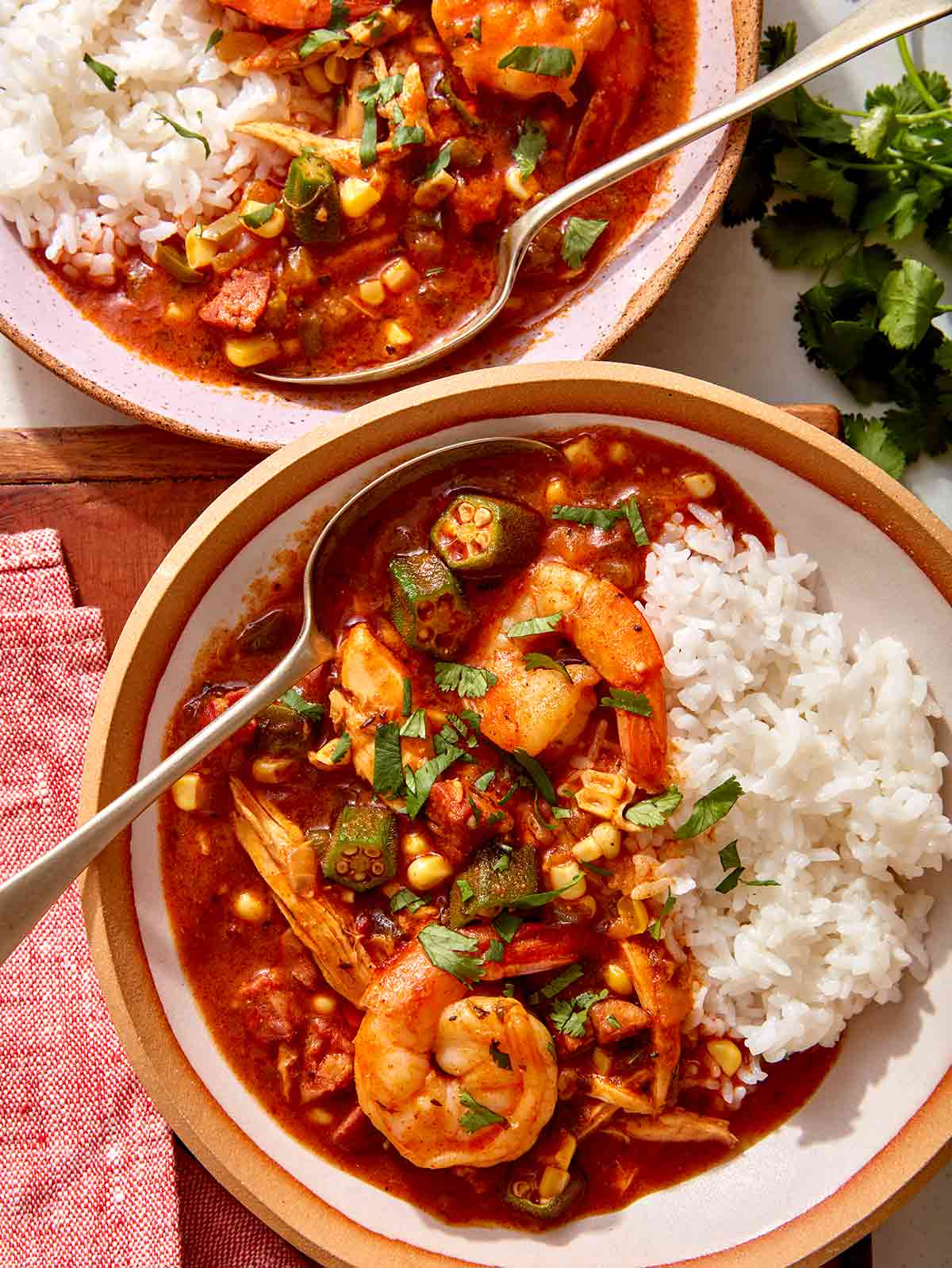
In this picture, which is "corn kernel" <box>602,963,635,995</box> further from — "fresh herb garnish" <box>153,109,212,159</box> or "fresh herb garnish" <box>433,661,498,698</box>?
"fresh herb garnish" <box>153,109,212,159</box>

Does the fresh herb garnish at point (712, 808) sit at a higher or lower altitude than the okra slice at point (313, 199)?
lower

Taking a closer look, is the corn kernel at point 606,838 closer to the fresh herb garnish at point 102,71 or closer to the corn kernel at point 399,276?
the corn kernel at point 399,276

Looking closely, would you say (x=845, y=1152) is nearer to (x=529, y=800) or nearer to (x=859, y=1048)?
(x=859, y=1048)

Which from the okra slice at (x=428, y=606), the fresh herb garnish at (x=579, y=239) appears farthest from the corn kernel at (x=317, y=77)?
the okra slice at (x=428, y=606)

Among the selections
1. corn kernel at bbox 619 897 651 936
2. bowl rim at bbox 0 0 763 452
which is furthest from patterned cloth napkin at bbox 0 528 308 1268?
corn kernel at bbox 619 897 651 936

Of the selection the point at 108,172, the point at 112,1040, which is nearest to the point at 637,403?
the point at 108,172

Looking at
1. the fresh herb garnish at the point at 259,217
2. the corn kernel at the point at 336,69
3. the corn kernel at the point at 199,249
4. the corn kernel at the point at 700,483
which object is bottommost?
the corn kernel at the point at 199,249
